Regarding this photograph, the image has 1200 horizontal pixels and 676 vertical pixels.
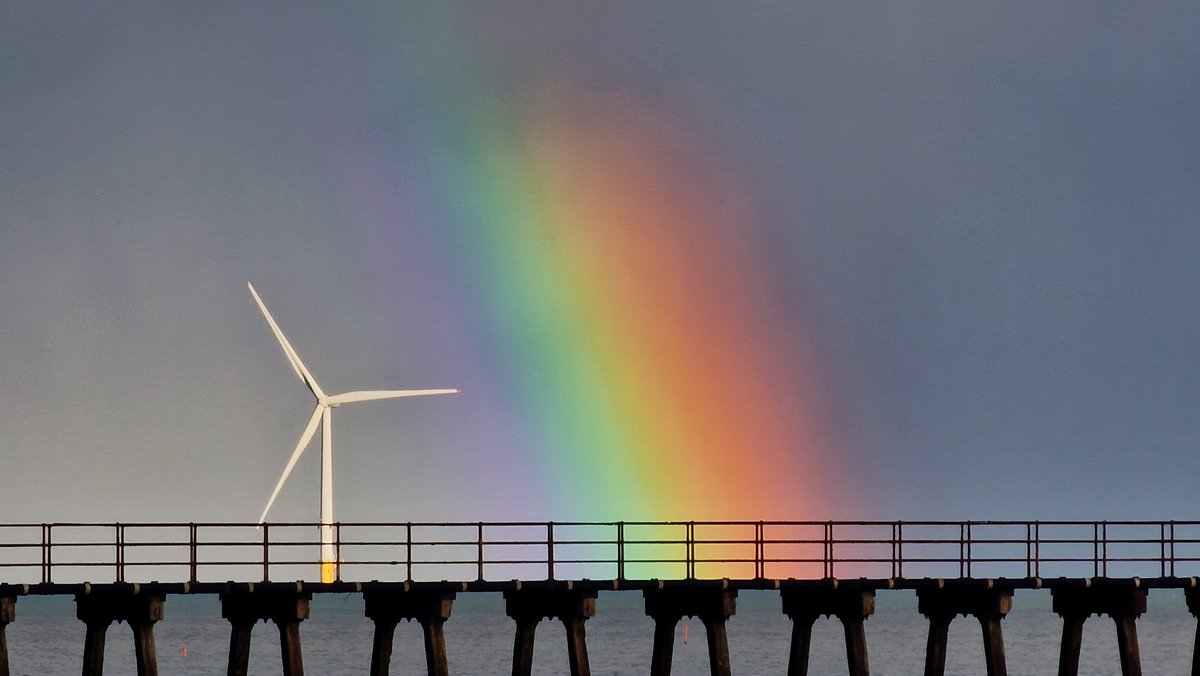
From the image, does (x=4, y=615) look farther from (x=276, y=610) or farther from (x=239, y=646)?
(x=276, y=610)

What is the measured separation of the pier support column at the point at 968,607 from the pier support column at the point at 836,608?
1546mm

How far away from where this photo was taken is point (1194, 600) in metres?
51.9

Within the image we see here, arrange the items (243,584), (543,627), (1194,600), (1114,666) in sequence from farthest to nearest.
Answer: (543,627)
(1114,666)
(1194,600)
(243,584)

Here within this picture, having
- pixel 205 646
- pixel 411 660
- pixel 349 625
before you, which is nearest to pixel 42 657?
pixel 205 646

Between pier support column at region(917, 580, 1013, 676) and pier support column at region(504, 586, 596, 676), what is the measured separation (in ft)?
25.8

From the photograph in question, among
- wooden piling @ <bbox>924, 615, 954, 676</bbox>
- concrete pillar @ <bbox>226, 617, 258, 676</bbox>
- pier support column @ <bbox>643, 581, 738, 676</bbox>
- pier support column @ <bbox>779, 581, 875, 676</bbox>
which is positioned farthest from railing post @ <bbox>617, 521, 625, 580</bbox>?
concrete pillar @ <bbox>226, 617, 258, 676</bbox>

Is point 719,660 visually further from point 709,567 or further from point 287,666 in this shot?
point 709,567

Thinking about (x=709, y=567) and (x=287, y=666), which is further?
(x=709, y=567)

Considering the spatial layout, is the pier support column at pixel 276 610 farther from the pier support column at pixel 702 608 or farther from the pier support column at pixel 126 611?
the pier support column at pixel 702 608

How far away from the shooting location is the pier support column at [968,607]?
166 feet

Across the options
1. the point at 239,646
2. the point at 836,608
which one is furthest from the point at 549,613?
the point at 239,646

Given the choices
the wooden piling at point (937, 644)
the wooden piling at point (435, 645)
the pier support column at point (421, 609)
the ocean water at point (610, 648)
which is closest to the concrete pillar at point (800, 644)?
the wooden piling at point (937, 644)

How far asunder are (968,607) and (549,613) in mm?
9918

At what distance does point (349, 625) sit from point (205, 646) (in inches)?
1439
